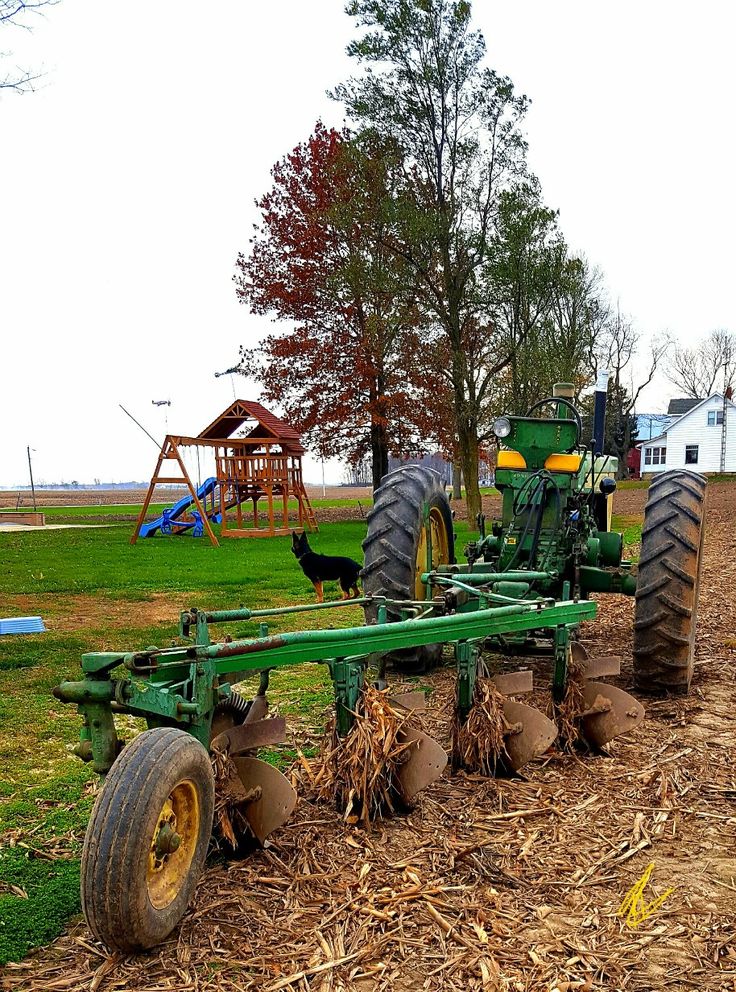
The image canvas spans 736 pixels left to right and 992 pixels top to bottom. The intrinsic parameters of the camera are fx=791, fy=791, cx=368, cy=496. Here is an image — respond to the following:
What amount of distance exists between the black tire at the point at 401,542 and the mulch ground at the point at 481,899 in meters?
1.47

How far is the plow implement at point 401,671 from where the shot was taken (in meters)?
2.59

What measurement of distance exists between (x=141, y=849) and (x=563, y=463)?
4.41 m

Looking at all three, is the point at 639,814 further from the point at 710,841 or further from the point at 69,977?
the point at 69,977

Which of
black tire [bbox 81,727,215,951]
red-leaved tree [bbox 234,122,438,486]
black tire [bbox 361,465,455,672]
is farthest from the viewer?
red-leaved tree [bbox 234,122,438,486]

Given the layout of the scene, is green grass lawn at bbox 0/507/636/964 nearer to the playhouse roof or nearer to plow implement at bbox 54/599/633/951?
plow implement at bbox 54/599/633/951

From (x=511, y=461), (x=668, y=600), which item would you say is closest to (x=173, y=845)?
(x=668, y=600)

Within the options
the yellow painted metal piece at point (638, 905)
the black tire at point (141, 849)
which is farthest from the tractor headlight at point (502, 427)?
the black tire at point (141, 849)

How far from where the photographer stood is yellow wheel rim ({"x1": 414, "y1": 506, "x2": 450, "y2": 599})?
5.84m

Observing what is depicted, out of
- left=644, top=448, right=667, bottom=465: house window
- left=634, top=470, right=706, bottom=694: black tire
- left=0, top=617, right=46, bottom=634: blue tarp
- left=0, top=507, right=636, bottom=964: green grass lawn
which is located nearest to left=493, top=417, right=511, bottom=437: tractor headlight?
left=634, top=470, right=706, bottom=694: black tire

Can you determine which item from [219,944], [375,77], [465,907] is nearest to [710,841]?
[465,907]

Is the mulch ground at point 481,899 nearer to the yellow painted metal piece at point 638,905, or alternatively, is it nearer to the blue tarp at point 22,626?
the yellow painted metal piece at point 638,905

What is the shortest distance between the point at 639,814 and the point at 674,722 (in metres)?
1.43

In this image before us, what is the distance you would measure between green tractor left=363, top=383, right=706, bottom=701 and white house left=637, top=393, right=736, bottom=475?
47.7 meters

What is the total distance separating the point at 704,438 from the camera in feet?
168
